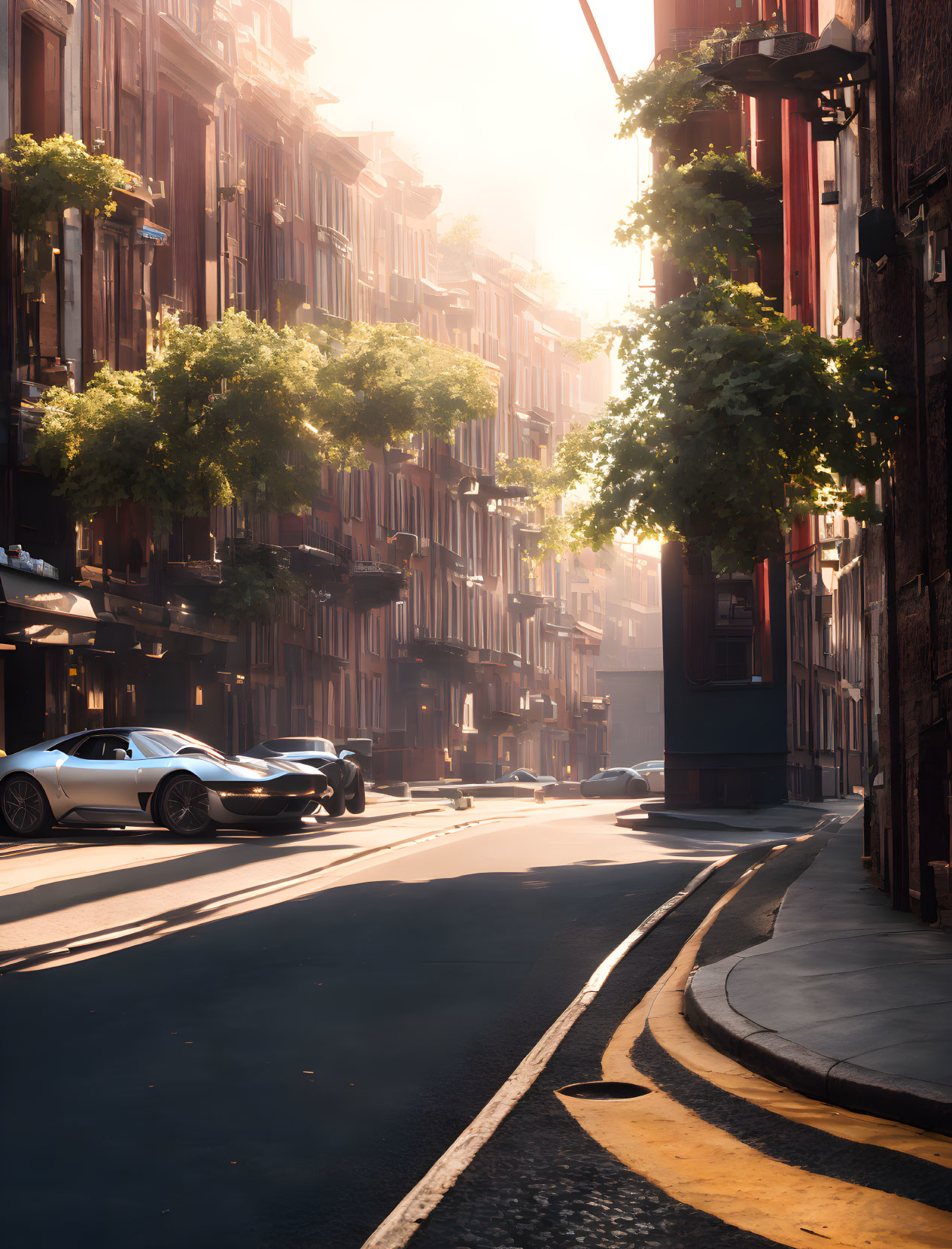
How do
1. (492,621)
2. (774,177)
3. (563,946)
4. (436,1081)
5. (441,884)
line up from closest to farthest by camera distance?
(436,1081)
(563,946)
(441,884)
(774,177)
(492,621)

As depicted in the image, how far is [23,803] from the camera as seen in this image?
20.0 meters

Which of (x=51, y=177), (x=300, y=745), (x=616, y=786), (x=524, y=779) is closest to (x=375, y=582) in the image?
(x=524, y=779)

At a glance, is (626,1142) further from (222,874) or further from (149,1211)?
(222,874)

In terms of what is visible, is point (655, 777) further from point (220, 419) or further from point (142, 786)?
point (142, 786)

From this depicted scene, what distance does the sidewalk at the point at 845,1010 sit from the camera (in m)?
6.25

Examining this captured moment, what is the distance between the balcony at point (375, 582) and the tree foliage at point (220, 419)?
1967 centimetres

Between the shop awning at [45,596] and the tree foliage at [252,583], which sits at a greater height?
the tree foliage at [252,583]

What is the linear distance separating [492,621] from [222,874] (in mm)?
58437

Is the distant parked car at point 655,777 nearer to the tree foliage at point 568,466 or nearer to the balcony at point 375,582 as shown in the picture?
the balcony at point 375,582

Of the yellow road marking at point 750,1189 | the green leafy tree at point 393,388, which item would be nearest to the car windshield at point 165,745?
the green leafy tree at point 393,388

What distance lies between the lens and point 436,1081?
6.79 meters

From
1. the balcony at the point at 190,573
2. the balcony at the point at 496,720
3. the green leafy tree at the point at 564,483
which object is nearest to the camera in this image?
the green leafy tree at the point at 564,483

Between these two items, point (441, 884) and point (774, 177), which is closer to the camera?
point (441, 884)

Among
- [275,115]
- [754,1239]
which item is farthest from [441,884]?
[275,115]
